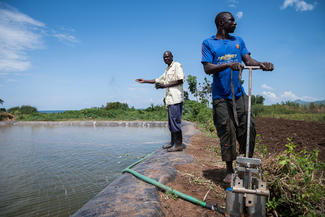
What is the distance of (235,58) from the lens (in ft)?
6.45

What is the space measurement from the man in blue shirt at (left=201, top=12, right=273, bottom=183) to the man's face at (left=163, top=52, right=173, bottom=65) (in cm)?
163

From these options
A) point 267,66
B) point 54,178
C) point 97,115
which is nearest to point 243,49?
point 267,66

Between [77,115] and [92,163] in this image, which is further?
[77,115]

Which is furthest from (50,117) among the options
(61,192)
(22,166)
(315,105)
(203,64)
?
(315,105)

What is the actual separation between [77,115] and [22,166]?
1467cm

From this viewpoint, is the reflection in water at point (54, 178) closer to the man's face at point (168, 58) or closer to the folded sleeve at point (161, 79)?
the folded sleeve at point (161, 79)

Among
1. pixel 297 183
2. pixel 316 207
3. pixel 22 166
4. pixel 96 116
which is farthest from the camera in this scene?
pixel 96 116

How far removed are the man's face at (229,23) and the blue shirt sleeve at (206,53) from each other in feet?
0.80

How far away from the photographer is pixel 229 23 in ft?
6.49

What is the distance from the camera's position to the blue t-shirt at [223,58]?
6.36ft

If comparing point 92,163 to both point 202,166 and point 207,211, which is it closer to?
point 202,166

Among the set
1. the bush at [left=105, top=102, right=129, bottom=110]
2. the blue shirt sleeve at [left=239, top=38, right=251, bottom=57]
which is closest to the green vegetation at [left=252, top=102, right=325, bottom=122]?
the bush at [left=105, top=102, right=129, bottom=110]

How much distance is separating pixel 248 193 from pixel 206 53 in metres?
1.31

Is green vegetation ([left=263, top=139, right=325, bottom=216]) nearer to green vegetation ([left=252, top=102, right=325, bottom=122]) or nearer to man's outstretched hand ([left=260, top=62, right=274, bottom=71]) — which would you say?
man's outstretched hand ([left=260, top=62, right=274, bottom=71])
